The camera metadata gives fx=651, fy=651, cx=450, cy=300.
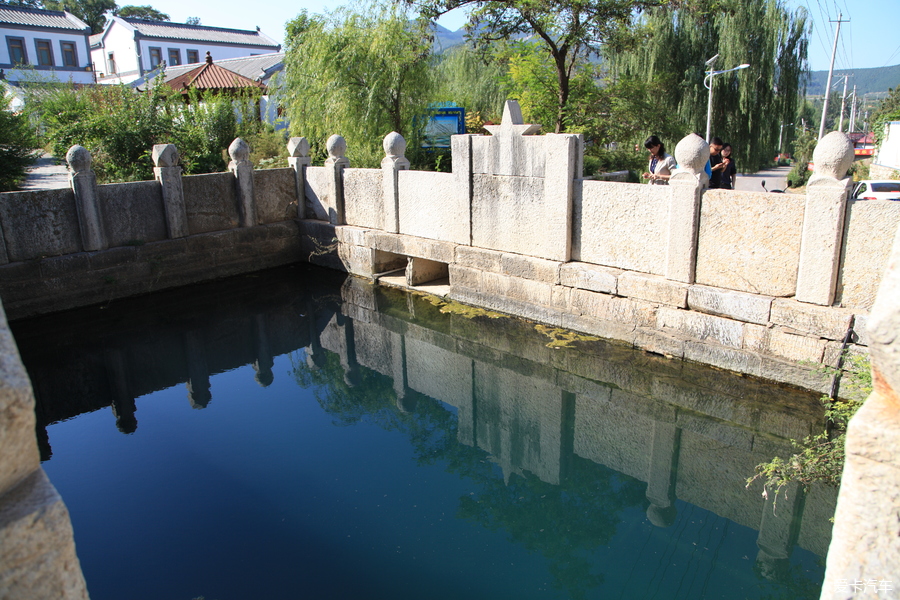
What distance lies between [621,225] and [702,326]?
4.04 feet

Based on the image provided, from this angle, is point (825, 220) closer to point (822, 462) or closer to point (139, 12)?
point (822, 462)

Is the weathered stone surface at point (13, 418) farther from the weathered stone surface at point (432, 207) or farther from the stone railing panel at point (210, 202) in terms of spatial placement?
the stone railing panel at point (210, 202)

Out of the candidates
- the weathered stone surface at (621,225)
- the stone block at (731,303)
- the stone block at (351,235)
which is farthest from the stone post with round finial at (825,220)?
the stone block at (351,235)

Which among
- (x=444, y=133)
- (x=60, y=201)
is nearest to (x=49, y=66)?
(x=444, y=133)

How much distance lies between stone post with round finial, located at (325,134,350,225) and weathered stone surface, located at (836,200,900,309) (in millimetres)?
6391

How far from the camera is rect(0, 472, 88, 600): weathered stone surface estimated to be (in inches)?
46.6

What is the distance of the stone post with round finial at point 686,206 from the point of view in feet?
18.2

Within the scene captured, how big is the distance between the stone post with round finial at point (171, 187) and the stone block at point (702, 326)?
20.4 feet

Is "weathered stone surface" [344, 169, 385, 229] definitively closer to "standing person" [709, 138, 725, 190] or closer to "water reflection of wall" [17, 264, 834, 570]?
"water reflection of wall" [17, 264, 834, 570]

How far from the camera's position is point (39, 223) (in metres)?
7.52

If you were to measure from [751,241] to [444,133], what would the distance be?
855 centimetres

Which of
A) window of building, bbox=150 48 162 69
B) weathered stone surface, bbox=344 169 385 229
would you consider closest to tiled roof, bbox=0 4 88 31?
window of building, bbox=150 48 162 69

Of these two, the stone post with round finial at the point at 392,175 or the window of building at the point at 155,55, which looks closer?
the stone post with round finial at the point at 392,175

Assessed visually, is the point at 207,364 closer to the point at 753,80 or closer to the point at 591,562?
the point at 591,562
